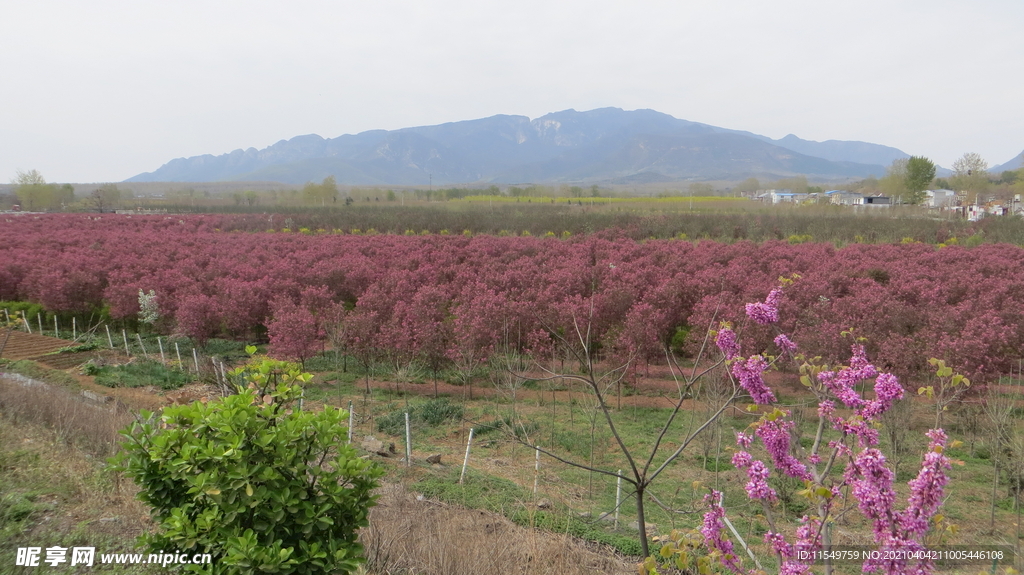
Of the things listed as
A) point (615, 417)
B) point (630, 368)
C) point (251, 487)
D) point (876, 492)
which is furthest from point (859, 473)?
point (630, 368)

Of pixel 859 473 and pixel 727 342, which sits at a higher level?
pixel 727 342

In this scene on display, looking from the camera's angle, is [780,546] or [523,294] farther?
[523,294]

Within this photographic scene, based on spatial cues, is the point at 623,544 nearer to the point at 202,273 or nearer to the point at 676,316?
the point at 676,316

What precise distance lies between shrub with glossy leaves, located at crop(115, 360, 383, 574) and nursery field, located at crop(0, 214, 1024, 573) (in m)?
1.35

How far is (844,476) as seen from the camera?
267cm

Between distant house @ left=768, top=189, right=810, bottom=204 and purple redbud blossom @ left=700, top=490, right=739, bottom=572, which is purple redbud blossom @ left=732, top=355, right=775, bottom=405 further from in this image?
distant house @ left=768, top=189, right=810, bottom=204

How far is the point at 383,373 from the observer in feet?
51.4

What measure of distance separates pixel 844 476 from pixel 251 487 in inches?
120

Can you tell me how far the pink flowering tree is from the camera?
241 centimetres

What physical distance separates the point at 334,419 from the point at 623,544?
182 inches

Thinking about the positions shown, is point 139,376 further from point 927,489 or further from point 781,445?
point 927,489

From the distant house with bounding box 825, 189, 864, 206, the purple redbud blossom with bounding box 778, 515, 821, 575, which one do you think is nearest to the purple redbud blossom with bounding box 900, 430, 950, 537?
the purple redbud blossom with bounding box 778, 515, 821, 575

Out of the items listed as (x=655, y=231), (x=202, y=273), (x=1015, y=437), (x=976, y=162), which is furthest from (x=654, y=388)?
(x=976, y=162)

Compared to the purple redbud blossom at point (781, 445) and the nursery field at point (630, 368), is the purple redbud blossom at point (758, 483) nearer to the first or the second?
the nursery field at point (630, 368)
